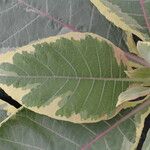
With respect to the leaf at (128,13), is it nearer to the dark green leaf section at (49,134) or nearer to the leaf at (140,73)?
the leaf at (140,73)

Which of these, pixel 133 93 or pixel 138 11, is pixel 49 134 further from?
pixel 138 11

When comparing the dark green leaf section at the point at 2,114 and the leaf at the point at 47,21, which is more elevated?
the leaf at the point at 47,21

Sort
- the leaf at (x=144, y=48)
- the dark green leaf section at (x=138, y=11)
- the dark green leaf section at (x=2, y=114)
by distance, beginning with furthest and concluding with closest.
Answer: the dark green leaf section at (x=2, y=114)
the dark green leaf section at (x=138, y=11)
the leaf at (x=144, y=48)

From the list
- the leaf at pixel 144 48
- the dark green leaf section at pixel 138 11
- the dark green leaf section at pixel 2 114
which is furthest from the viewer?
the dark green leaf section at pixel 2 114

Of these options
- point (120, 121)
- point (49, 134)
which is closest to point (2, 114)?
point (49, 134)

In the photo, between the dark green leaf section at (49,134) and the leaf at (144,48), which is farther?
the dark green leaf section at (49,134)

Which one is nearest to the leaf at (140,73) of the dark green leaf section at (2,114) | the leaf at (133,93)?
the leaf at (133,93)

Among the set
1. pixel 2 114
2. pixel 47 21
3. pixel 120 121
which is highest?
pixel 47 21

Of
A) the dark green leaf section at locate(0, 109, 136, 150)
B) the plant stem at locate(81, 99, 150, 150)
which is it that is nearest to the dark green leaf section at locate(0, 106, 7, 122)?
the dark green leaf section at locate(0, 109, 136, 150)
